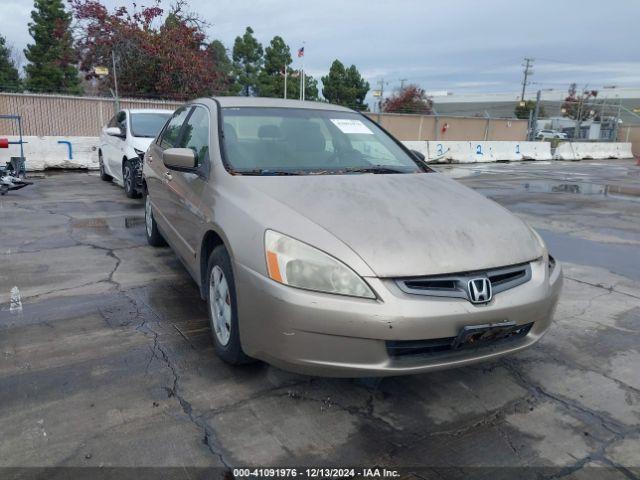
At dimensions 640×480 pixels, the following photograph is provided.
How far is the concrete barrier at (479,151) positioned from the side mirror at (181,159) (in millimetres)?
15524

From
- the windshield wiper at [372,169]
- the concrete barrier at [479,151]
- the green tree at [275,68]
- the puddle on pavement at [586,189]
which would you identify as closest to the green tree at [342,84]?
the green tree at [275,68]

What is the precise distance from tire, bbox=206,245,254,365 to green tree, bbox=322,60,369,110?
46.0 metres

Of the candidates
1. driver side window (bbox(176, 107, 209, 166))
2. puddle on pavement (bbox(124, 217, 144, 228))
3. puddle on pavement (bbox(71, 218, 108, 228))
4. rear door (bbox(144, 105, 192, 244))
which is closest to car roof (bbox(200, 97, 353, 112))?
driver side window (bbox(176, 107, 209, 166))

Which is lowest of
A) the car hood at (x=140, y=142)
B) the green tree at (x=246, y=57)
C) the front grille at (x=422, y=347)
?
the front grille at (x=422, y=347)

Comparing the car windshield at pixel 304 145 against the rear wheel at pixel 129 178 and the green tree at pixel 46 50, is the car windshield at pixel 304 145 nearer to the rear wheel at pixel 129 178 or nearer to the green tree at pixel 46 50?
the rear wheel at pixel 129 178

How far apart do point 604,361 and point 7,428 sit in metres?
3.51

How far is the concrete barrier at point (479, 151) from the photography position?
19.7 m

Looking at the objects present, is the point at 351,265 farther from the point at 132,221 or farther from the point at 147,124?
the point at 147,124

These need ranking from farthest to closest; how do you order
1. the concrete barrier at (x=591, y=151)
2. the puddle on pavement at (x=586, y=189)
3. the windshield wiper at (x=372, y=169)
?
the concrete barrier at (x=591, y=151), the puddle on pavement at (x=586, y=189), the windshield wiper at (x=372, y=169)

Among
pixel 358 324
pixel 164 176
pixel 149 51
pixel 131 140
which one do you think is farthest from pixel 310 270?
pixel 149 51

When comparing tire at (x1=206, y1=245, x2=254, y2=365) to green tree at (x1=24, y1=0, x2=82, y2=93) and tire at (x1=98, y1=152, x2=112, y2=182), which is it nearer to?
tire at (x1=98, y1=152, x2=112, y2=182)

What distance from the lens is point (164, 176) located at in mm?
4551

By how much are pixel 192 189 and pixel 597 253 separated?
5.04 metres

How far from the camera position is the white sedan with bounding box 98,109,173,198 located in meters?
8.44
